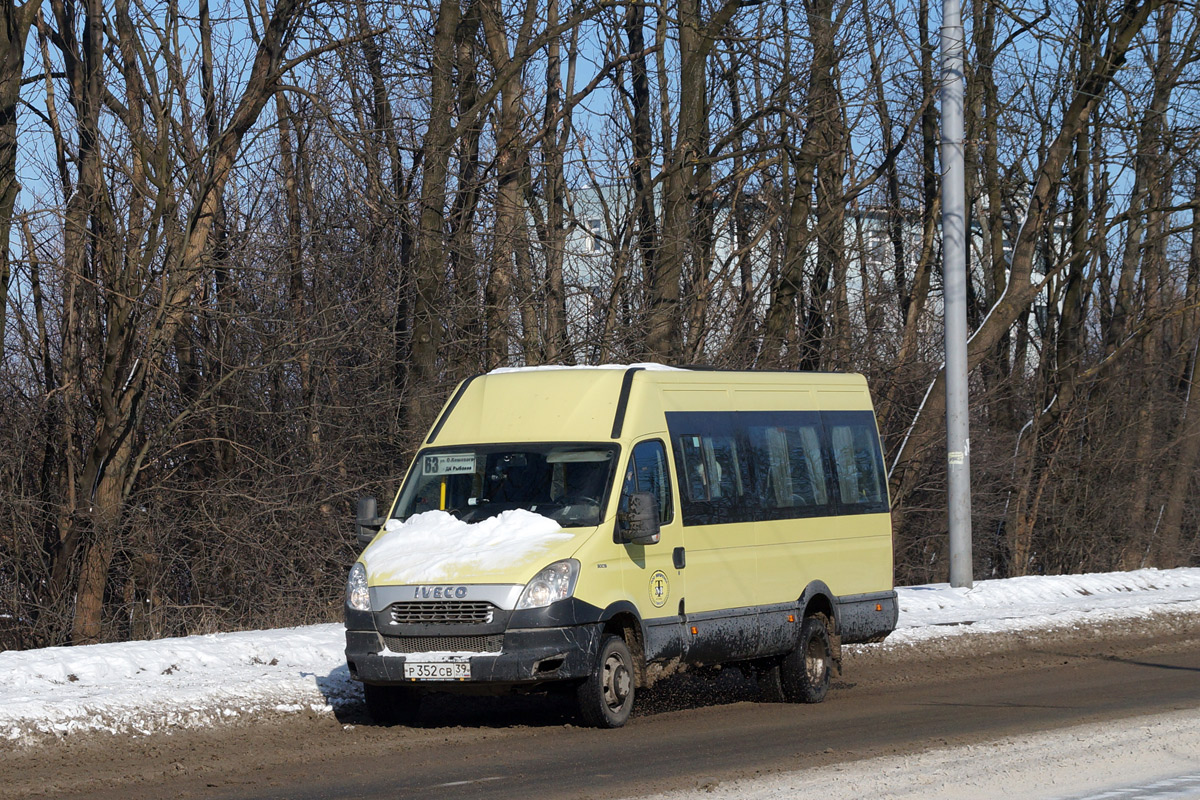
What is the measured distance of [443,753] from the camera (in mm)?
9383

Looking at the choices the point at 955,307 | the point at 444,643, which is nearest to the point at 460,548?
the point at 444,643

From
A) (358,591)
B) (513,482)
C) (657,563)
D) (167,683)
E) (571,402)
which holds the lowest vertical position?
(167,683)

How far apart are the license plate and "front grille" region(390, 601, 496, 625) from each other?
0.88ft

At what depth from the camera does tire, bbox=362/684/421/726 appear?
10352 mm

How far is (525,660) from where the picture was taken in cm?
959

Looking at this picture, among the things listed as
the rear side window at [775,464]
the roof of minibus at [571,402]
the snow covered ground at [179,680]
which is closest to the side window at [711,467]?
the rear side window at [775,464]

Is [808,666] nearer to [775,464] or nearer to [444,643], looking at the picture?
[775,464]

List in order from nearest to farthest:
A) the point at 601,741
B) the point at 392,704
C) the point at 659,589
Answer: the point at 601,741 → the point at 392,704 → the point at 659,589

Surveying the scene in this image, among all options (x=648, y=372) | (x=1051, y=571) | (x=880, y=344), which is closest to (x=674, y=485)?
(x=648, y=372)

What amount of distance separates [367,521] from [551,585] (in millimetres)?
1822

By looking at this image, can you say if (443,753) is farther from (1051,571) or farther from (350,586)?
(1051,571)

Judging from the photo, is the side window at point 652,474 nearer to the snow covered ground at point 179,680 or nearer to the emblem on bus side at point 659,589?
the emblem on bus side at point 659,589

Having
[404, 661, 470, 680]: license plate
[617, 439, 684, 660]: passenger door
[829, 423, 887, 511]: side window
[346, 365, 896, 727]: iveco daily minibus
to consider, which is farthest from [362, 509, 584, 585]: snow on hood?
[829, 423, 887, 511]: side window

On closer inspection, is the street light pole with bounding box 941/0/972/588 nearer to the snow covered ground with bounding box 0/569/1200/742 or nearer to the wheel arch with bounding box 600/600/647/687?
the snow covered ground with bounding box 0/569/1200/742
